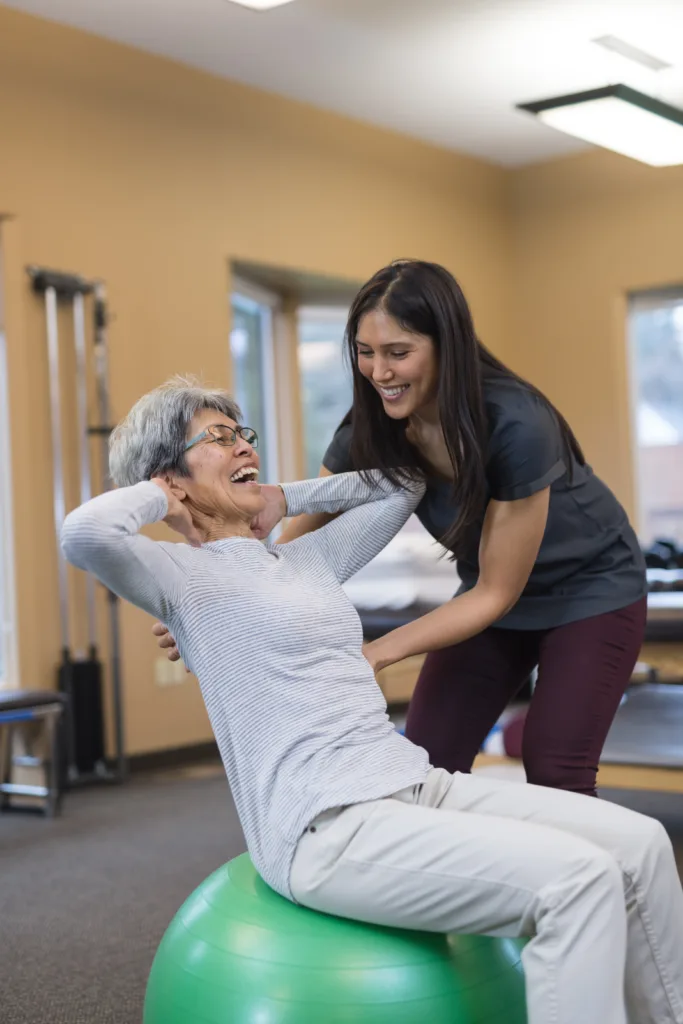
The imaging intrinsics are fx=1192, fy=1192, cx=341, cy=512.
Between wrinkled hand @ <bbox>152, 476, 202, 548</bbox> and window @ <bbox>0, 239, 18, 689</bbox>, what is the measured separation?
2759 millimetres

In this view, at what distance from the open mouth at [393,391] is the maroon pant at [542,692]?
443 millimetres

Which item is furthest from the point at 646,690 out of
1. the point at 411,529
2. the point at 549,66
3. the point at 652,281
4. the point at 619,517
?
the point at 652,281

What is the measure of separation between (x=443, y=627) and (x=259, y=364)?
4048 mm

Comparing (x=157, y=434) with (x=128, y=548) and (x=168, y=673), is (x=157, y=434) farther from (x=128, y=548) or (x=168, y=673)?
(x=168, y=673)

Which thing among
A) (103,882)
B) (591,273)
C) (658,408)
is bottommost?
(103,882)

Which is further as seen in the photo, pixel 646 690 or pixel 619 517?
pixel 646 690

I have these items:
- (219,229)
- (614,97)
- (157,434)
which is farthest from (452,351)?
(219,229)

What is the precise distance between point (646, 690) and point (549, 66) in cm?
280

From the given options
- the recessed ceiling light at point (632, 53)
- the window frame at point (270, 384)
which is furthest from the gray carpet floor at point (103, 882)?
the recessed ceiling light at point (632, 53)

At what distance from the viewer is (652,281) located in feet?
20.5

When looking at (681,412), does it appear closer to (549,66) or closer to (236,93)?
(549,66)

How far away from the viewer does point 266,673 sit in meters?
1.44

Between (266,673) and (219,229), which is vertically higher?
(219,229)

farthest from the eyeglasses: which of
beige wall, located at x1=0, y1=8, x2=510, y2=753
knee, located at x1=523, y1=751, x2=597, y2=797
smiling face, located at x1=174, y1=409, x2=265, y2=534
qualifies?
beige wall, located at x1=0, y1=8, x2=510, y2=753
